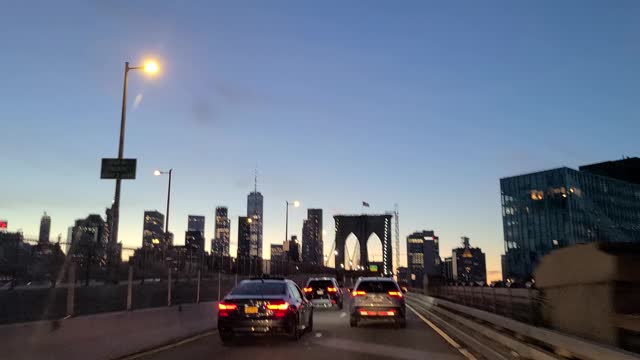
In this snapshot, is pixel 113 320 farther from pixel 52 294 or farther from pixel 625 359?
pixel 625 359

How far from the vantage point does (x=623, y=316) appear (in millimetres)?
9578

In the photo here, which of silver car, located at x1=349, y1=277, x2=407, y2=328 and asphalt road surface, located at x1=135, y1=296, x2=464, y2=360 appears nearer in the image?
asphalt road surface, located at x1=135, y1=296, x2=464, y2=360

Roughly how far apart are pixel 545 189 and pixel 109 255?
9998cm

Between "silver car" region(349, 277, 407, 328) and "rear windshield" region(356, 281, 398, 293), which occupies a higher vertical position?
"rear windshield" region(356, 281, 398, 293)

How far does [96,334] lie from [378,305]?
36.2ft

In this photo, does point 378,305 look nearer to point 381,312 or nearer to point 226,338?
point 381,312

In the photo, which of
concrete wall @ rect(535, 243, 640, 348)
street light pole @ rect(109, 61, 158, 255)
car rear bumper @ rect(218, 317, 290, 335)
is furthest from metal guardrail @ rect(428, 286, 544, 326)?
street light pole @ rect(109, 61, 158, 255)

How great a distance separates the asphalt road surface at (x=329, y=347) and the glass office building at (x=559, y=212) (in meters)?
87.9

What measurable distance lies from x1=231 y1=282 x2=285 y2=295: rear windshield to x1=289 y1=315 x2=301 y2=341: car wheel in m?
0.78

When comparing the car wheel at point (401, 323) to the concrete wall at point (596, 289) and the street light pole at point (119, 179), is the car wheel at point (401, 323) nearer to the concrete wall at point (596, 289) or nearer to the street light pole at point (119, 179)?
the concrete wall at point (596, 289)

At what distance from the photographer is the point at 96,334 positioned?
36.0ft

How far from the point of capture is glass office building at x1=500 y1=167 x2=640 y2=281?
101125 mm

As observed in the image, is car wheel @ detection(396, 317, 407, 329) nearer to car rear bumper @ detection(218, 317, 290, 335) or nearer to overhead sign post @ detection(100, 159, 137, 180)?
car rear bumper @ detection(218, 317, 290, 335)

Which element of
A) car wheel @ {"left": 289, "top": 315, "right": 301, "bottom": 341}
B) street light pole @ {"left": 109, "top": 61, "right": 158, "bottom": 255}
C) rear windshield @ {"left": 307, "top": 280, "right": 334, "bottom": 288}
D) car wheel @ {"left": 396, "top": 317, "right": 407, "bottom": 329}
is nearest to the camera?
car wheel @ {"left": 289, "top": 315, "right": 301, "bottom": 341}
